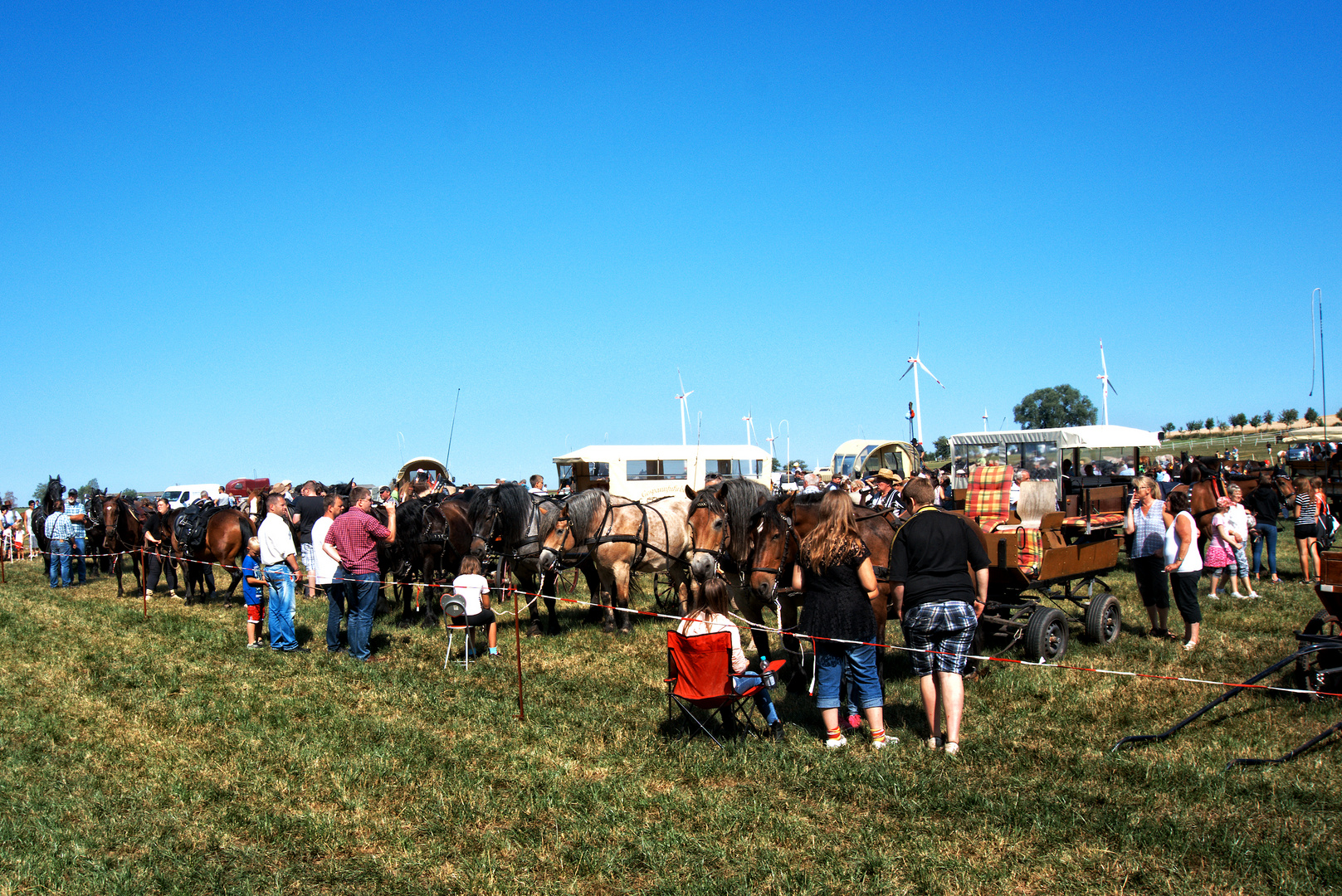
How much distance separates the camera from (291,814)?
5480mm

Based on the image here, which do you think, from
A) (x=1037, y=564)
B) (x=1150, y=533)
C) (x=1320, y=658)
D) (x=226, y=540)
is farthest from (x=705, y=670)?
→ (x=226, y=540)

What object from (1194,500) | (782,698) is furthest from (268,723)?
(1194,500)

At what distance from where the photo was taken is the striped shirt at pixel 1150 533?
986 centimetres

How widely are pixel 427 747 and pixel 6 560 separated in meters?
27.1

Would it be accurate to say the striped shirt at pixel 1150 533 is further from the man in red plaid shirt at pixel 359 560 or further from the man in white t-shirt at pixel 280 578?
the man in white t-shirt at pixel 280 578

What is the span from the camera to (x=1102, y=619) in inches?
389

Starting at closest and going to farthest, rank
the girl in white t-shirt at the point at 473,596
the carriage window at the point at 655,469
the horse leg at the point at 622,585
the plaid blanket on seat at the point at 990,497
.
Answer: the girl in white t-shirt at the point at 473,596 < the plaid blanket on seat at the point at 990,497 < the horse leg at the point at 622,585 < the carriage window at the point at 655,469

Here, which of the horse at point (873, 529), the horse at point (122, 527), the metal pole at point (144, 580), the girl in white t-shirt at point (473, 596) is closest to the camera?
the horse at point (873, 529)

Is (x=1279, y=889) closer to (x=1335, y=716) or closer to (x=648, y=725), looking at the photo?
(x=1335, y=716)

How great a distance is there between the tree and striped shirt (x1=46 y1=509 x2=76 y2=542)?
3824 inches

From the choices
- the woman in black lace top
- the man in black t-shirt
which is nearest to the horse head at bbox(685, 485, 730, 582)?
the woman in black lace top

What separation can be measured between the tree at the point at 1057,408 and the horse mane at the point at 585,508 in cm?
9654

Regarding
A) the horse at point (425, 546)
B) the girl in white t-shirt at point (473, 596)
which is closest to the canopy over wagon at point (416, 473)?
the horse at point (425, 546)

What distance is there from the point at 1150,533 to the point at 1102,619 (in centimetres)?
113
